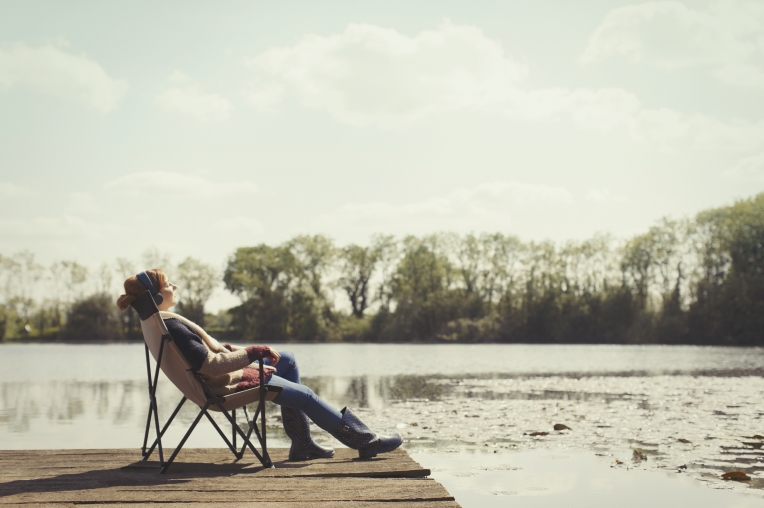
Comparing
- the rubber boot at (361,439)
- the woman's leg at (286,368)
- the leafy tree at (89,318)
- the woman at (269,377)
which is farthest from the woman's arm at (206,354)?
the leafy tree at (89,318)

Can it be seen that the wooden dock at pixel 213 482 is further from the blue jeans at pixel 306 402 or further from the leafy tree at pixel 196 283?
the leafy tree at pixel 196 283

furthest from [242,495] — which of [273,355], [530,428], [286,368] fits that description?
[530,428]

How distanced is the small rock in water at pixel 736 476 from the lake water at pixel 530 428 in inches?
3.3

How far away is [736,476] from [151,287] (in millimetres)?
5318

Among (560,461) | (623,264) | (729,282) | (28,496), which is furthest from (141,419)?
(623,264)

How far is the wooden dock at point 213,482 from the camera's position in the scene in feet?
15.1

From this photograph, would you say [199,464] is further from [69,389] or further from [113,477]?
[69,389]

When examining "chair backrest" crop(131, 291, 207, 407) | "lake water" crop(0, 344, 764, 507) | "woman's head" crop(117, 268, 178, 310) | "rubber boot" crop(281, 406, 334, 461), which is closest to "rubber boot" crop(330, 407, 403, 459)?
"rubber boot" crop(281, 406, 334, 461)

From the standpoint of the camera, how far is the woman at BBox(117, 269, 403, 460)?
5617 millimetres

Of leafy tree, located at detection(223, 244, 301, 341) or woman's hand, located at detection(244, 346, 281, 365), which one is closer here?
woman's hand, located at detection(244, 346, 281, 365)

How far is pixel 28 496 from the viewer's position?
473 centimetres

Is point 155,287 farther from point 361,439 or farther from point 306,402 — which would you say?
point 361,439

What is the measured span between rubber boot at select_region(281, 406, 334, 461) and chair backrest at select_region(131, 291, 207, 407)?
0.71 meters

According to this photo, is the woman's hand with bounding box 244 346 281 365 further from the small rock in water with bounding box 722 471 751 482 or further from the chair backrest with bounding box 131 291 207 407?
the small rock in water with bounding box 722 471 751 482
